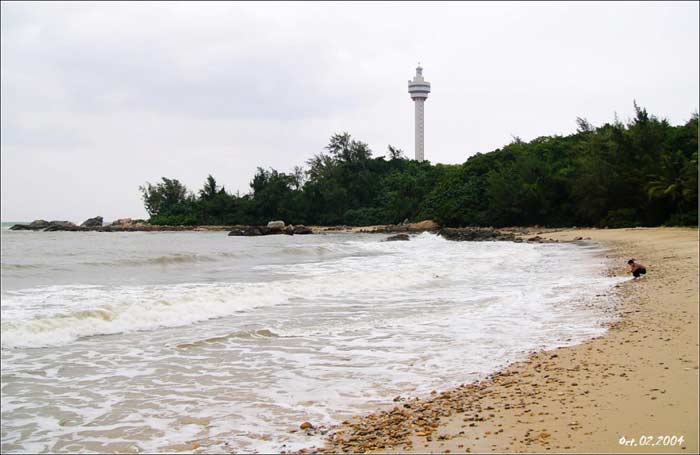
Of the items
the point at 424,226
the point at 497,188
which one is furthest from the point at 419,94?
the point at 497,188

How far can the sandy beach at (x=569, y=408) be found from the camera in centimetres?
369

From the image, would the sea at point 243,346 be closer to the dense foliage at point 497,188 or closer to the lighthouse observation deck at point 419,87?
the dense foliage at point 497,188

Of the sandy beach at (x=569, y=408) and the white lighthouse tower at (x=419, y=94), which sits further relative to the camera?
the white lighthouse tower at (x=419, y=94)

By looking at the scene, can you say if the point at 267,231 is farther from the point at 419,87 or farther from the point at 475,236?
the point at 419,87

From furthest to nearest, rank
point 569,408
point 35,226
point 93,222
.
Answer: point 93,222 → point 35,226 → point 569,408

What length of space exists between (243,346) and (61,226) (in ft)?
232

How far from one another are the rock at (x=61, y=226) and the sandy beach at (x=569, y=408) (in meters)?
70.8

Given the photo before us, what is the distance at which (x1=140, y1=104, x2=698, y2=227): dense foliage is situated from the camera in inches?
1417

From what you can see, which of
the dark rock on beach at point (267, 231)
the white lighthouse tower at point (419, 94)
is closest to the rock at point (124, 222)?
the dark rock on beach at point (267, 231)

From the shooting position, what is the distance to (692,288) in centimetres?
995

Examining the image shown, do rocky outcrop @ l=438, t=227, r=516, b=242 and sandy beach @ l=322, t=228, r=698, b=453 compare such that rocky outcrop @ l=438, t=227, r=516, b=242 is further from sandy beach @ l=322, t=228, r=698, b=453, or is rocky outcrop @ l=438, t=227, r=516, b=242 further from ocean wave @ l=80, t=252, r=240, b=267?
sandy beach @ l=322, t=228, r=698, b=453

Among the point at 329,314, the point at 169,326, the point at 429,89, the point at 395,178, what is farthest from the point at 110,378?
the point at 429,89

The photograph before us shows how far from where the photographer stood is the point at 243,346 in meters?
7.43

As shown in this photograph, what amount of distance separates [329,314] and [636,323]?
16.0 feet
